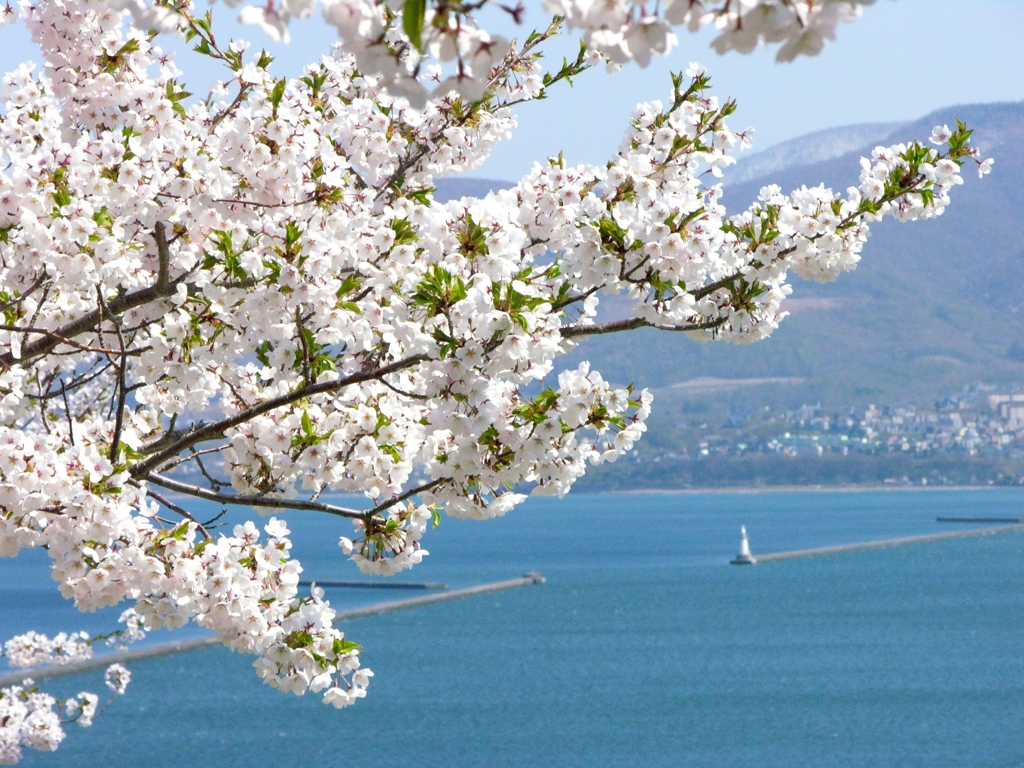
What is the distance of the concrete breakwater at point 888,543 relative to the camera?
10138cm

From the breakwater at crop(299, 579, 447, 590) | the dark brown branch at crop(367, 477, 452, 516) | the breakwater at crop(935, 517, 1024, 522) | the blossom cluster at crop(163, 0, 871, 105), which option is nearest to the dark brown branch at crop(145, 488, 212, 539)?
the dark brown branch at crop(367, 477, 452, 516)

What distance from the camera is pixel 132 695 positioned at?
52.0m

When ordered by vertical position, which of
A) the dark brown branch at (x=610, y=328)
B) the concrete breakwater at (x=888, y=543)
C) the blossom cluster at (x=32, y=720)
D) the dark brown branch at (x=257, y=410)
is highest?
the dark brown branch at (x=610, y=328)

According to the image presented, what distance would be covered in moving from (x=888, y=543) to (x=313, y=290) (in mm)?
113082

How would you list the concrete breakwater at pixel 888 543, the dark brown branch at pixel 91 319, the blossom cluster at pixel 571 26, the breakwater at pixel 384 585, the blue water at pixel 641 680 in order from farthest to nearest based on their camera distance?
1. the concrete breakwater at pixel 888 543
2. the breakwater at pixel 384 585
3. the blue water at pixel 641 680
4. the dark brown branch at pixel 91 319
5. the blossom cluster at pixel 571 26

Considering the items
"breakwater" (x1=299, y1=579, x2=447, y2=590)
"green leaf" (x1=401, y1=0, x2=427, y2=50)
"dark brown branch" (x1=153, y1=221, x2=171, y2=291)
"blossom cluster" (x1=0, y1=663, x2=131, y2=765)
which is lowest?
"breakwater" (x1=299, y1=579, x2=447, y2=590)

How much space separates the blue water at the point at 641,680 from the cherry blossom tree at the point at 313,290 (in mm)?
36876

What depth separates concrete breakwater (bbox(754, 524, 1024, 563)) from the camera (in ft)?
333

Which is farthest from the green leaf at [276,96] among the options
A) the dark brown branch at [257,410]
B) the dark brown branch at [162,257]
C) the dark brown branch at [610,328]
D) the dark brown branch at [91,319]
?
the dark brown branch at [610,328]

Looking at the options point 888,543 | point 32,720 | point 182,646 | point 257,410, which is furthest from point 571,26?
point 888,543

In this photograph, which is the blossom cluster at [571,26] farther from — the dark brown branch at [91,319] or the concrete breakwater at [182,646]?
the concrete breakwater at [182,646]

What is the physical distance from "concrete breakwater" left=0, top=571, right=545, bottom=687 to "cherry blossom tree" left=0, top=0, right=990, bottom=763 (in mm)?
26521

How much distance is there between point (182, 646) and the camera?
58469mm

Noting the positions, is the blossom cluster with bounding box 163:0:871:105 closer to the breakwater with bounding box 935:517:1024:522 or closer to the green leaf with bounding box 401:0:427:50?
the green leaf with bounding box 401:0:427:50
